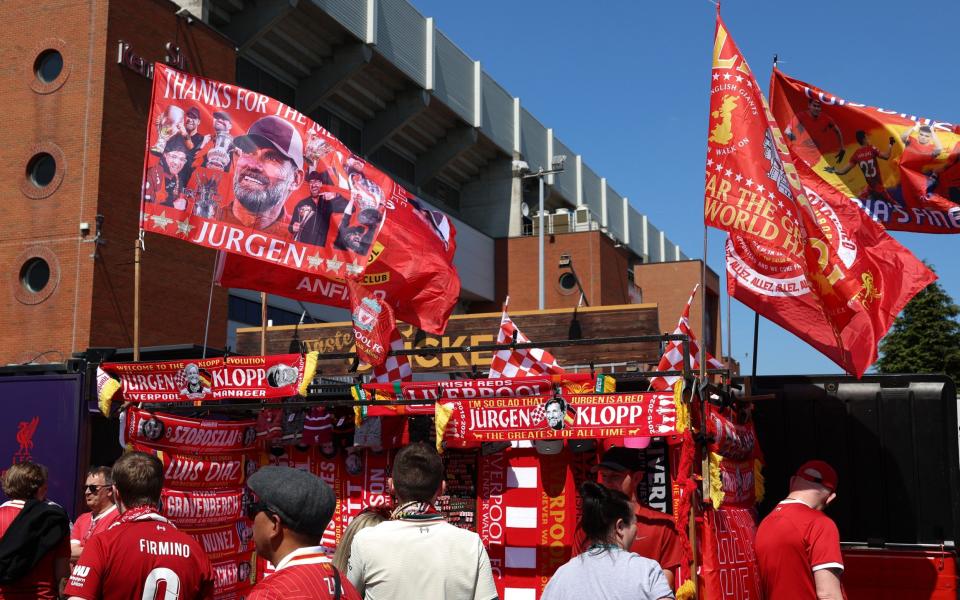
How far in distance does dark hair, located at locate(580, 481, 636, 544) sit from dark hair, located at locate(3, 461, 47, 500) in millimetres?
3549

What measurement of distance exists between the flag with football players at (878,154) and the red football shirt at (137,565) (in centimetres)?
729

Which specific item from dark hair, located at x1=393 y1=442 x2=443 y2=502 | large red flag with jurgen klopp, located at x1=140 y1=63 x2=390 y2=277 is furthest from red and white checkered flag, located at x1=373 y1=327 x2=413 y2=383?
dark hair, located at x1=393 y1=442 x2=443 y2=502

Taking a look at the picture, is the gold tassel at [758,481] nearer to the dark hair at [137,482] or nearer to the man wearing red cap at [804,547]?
the man wearing red cap at [804,547]

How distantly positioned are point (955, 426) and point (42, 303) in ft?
67.6

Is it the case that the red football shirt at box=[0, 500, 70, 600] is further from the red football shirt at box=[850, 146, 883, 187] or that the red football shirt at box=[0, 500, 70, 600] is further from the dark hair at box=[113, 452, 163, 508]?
the red football shirt at box=[850, 146, 883, 187]

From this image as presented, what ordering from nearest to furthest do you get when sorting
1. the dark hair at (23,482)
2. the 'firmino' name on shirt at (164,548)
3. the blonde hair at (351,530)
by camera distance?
the 'firmino' name on shirt at (164,548) → the blonde hair at (351,530) → the dark hair at (23,482)

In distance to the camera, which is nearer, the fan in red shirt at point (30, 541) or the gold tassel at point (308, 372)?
the fan in red shirt at point (30, 541)

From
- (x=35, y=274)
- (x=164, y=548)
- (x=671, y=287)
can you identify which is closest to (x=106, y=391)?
(x=164, y=548)

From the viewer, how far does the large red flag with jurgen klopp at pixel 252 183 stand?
864cm

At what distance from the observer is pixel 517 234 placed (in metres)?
42.8

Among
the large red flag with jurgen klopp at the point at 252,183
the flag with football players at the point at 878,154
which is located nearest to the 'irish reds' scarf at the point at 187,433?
the large red flag with jurgen klopp at the point at 252,183

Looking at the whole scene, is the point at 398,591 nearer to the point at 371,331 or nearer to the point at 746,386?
the point at 371,331

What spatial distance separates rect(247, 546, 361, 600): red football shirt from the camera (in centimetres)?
299

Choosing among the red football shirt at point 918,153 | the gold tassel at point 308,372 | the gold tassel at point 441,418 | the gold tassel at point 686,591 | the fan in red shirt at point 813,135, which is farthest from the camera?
the fan in red shirt at point 813,135
